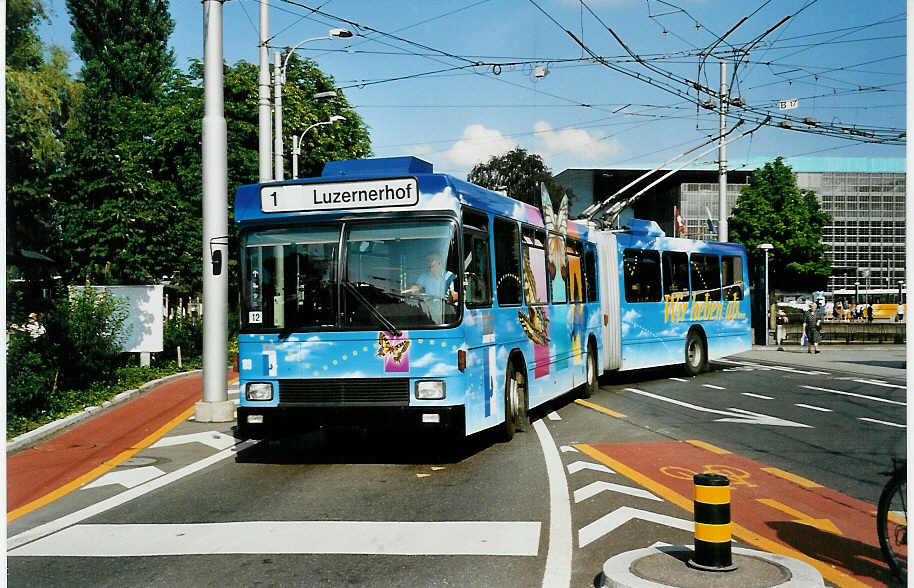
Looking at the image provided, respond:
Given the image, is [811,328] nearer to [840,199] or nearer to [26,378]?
[26,378]

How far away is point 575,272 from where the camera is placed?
16109 millimetres

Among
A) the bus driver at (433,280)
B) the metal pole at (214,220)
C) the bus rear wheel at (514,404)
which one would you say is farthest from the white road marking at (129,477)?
the bus rear wheel at (514,404)

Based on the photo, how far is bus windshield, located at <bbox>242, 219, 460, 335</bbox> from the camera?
9.98 meters

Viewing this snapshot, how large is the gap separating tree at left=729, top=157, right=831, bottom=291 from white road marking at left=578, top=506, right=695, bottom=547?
47.9 meters

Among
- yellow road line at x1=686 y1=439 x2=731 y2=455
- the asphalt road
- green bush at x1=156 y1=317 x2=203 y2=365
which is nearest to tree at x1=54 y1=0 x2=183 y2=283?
green bush at x1=156 y1=317 x2=203 y2=365

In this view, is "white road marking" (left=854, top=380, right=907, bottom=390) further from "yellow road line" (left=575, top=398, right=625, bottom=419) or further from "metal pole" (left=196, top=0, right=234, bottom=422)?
"metal pole" (left=196, top=0, right=234, bottom=422)

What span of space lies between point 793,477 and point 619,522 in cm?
285

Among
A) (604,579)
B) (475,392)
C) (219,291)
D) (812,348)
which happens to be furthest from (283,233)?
(812,348)

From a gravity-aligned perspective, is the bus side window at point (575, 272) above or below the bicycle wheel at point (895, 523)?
above

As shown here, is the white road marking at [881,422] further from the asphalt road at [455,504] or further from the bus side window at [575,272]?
the bus side window at [575,272]

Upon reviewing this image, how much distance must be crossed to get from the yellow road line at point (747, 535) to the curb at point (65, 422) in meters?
6.93

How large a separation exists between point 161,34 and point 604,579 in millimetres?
53696

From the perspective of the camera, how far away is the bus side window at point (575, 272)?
15.7m

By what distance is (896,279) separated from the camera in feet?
342
